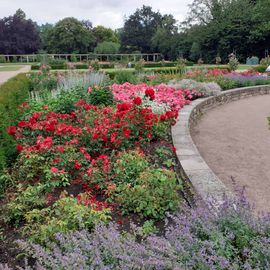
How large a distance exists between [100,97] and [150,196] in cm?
409

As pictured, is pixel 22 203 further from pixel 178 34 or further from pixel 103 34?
pixel 103 34

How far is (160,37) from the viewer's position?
51.5 metres

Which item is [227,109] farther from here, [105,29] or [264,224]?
[105,29]

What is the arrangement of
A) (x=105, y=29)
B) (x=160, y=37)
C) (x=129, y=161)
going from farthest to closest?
(x=105, y=29), (x=160, y=37), (x=129, y=161)

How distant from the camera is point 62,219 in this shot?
245cm

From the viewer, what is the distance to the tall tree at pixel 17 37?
53344 millimetres

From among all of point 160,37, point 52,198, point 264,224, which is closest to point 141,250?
point 264,224

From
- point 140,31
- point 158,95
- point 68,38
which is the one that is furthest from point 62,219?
point 140,31

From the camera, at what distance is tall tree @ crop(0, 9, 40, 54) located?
53344mm

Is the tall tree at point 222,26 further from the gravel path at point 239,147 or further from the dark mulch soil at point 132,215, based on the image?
the dark mulch soil at point 132,215

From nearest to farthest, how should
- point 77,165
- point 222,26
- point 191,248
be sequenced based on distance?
point 191,248 → point 77,165 → point 222,26

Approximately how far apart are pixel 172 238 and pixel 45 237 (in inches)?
33.8

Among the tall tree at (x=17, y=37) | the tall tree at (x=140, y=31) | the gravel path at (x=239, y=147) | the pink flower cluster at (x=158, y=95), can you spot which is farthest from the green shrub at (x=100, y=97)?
the tall tree at (x=140, y=31)

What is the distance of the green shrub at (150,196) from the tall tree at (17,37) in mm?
54991
